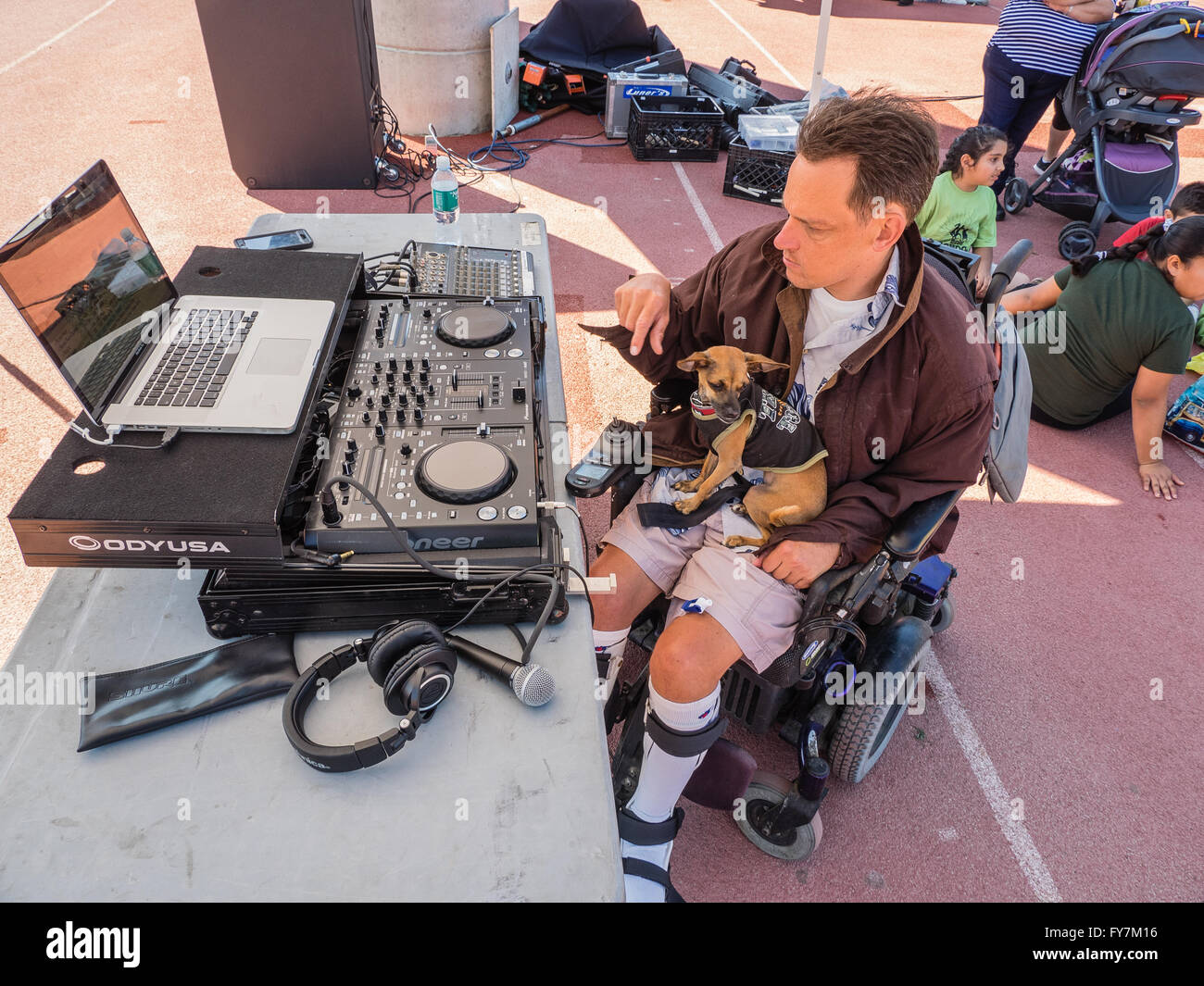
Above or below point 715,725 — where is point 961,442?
above

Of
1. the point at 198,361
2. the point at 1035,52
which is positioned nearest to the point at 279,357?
the point at 198,361

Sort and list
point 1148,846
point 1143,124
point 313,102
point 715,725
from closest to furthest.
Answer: point 715,725, point 1148,846, point 313,102, point 1143,124

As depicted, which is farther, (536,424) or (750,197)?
(750,197)

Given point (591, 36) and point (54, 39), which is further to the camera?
point (54, 39)

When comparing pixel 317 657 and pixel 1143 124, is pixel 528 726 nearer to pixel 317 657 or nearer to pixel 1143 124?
pixel 317 657

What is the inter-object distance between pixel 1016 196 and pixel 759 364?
4849 mm

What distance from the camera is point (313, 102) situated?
4.10 m

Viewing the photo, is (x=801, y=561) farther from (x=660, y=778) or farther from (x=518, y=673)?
(x=518, y=673)

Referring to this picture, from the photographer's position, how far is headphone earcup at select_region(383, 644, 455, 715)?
3.89ft

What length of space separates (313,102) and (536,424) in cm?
343

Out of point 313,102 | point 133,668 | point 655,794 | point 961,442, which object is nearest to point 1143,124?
point 961,442

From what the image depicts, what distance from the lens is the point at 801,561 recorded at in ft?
5.82

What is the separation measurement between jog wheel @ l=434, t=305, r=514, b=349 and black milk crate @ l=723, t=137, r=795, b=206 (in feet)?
13.4

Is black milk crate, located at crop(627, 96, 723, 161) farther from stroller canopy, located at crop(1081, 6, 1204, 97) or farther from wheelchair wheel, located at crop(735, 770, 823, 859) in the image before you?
wheelchair wheel, located at crop(735, 770, 823, 859)
